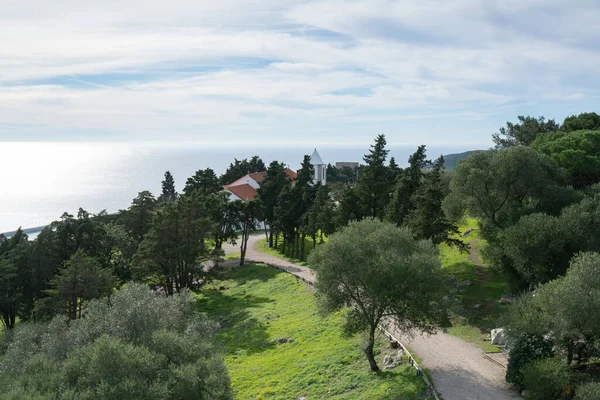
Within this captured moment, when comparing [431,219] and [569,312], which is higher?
[431,219]

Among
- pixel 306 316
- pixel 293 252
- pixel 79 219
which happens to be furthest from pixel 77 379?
pixel 293 252

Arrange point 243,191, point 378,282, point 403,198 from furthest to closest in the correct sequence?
point 243,191, point 403,198, point 378,282

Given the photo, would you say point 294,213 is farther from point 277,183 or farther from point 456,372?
point 456,372

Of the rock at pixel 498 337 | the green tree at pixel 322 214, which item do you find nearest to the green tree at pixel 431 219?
the rock at pixel 498 337

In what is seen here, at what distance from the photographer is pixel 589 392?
63.0 ft

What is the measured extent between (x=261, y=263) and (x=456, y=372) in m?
41.4

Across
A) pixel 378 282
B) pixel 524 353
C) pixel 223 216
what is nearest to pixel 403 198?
pixel 378 282

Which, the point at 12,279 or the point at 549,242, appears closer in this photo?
the point at 549,242

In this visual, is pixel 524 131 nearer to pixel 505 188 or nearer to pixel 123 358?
pixel 505 188

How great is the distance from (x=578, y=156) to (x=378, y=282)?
39933 mm

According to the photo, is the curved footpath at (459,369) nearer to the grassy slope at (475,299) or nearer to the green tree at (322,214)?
the grassy slope at (475,299)

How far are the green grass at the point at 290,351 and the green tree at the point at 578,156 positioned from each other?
108 ft

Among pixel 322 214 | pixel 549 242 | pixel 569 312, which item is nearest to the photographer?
pixel 569 312

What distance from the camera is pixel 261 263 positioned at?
64.0 metres
